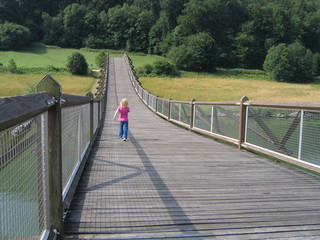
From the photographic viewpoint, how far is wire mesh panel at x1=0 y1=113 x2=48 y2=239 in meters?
1.81

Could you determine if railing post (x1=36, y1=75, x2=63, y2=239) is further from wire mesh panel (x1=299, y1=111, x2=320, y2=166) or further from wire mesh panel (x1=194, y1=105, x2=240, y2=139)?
wire mesh panel (x1=194, y1=105, x2=240, y2=139)

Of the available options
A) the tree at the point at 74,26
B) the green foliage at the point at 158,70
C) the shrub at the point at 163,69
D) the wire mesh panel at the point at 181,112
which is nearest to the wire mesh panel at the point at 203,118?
the wire mesh panel at the point at 181,112

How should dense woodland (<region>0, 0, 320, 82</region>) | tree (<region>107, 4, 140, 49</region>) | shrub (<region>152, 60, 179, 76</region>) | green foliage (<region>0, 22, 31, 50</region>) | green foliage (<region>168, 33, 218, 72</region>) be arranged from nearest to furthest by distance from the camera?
shrub (<region>152, 60, 179, 76</region>)
green foliage (<region>168, 33, 218, 72</region>)
green foliage (<region>0, 22, 31, 50</region>)
dense woodland (<region>0, 0, 320, 82</region>)
tree (<region>107, 4, 140, 49</region>)

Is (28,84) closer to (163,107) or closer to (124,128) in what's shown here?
(163,107)

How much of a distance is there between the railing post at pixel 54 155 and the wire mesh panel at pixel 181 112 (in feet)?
34.8

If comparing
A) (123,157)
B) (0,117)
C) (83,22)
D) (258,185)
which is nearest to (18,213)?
(0,117)

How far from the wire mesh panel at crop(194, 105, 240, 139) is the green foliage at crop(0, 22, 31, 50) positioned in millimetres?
88313

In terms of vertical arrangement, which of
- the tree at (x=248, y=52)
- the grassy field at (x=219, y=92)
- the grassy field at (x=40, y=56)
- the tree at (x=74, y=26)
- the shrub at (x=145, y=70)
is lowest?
the grassy field at (x=219, y=92)

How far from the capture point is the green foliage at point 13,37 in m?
86.8

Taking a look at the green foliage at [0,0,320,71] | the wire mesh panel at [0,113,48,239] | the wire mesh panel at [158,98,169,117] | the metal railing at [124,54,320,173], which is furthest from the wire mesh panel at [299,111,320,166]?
the green foliage at [0,0,320,71]

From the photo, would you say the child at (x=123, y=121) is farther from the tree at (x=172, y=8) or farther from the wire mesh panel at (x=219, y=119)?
the tree at (x=172, y=8)

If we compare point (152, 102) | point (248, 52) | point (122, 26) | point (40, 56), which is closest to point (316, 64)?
point (248, 52)

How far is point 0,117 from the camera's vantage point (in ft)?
5.10

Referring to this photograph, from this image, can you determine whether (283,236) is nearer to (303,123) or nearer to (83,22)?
(303,123)
